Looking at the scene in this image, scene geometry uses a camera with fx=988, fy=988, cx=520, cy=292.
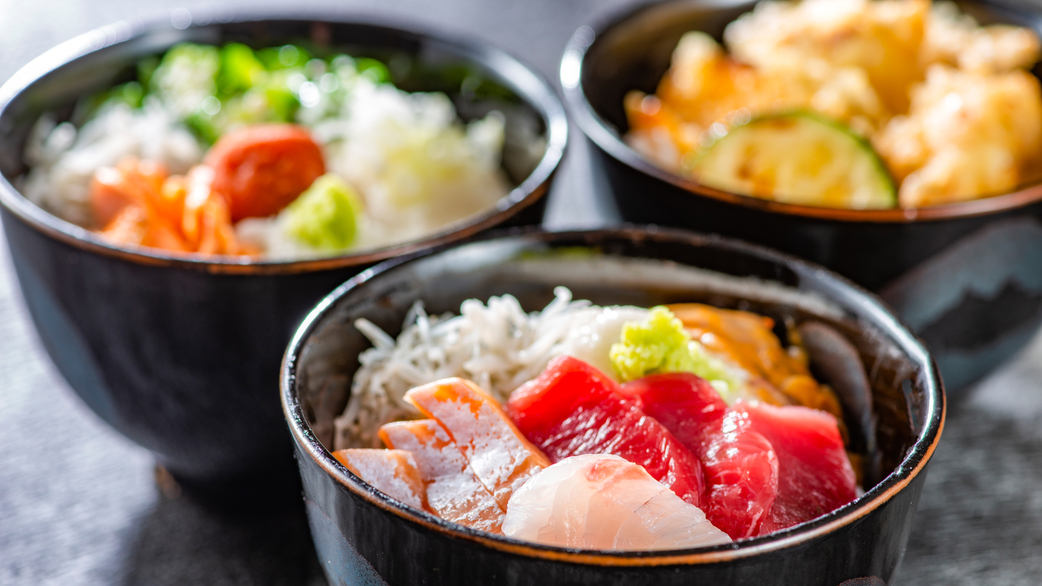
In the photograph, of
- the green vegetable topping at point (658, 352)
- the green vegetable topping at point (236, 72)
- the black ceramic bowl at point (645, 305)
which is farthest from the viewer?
the green vegetable topping at point (236, 72)

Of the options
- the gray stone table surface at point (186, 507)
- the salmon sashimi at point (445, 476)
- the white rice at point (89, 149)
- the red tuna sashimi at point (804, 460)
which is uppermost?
the white rice at point (89, 149)

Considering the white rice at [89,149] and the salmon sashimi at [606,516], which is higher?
the white rice at [89,149]

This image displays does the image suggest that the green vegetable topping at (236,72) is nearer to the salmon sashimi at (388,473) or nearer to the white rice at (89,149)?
the white rice at (89,149)

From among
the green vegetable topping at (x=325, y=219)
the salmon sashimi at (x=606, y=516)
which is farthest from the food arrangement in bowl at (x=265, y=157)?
the salmon sashimi at (x=606, y=516)

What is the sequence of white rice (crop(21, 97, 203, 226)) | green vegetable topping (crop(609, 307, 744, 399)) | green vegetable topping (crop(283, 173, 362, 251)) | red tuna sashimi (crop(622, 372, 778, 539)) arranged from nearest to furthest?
red tuna sashimi (crop(622, 372, 778, 539)) < green vegetable topping (crop(609, 307, 744, 399)) < green vegetable topping (crop(283, 173, 362, 251)) < white rice (crop(21, 97, 203, 226))

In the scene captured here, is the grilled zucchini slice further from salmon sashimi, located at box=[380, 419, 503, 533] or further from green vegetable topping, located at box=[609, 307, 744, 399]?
salmon sashimi, located at box=[380, 419, 503, 533]

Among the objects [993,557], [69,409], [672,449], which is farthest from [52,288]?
[993,557]

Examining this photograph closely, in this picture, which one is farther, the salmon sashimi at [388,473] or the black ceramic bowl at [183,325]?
the black ceramic bowl at [183,325]

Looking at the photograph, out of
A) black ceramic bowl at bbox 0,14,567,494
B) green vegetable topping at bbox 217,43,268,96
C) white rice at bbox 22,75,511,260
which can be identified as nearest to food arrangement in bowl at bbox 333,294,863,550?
black ceramic bowl at bbox 0,14,567,494
